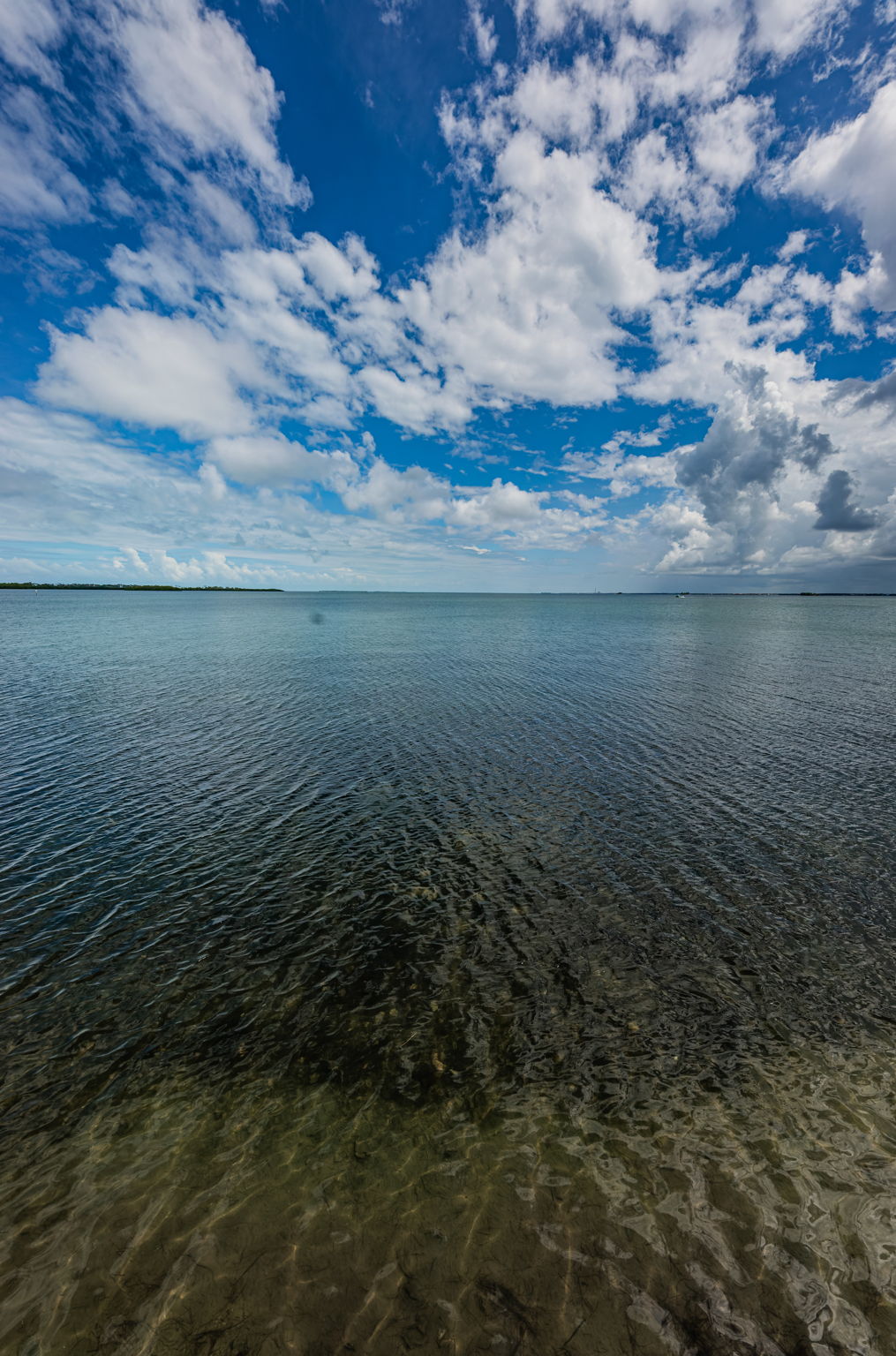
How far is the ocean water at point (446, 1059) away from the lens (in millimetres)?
7918

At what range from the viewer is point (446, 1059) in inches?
474

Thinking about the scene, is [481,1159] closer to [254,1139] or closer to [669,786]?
[254,1139]

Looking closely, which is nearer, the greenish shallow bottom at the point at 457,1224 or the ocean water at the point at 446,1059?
the greenish shallow bottom at the point at 457,1224

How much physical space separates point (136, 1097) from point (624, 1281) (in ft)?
31.9

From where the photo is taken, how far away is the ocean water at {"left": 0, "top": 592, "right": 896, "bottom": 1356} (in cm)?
792

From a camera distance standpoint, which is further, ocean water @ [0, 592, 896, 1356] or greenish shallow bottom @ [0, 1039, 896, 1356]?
ocean water @ [0, 592, 896, 1356]

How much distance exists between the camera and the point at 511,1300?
791 cm

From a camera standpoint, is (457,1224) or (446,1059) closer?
(457,1224)

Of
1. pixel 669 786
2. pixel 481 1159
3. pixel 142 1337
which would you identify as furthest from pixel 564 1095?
pixel 669 786

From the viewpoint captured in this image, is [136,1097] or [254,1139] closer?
[254,1139]

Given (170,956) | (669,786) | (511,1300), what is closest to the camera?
(511,1300)

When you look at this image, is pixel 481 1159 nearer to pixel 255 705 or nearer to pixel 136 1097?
pixel 136 1097

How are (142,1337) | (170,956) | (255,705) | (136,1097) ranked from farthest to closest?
(255,705) → (170,956) → (136,1097) → (142,1337)

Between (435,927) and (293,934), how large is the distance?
4.33 meters
